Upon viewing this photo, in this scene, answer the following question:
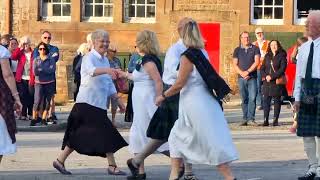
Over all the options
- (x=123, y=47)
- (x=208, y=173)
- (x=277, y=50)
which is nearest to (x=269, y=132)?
(x=277, y=50)

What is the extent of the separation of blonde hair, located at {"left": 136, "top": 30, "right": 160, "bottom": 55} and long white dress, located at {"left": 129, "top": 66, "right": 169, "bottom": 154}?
0.80 feet

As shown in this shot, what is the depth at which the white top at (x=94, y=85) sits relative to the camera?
1189 cm

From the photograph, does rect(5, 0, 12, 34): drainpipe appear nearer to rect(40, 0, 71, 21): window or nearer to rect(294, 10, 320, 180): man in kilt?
rect(40, 0, 71, 21): window

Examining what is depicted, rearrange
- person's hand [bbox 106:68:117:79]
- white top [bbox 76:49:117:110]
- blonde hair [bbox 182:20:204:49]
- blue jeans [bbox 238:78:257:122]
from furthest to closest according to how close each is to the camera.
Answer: blue jeans [bbox 238:78:257:122], white top [bbox 76:49:117:110], person's hand [bbox 106:68:117:79], blonde hair [bbox 182:20:204:49]

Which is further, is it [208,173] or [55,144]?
[55,144]

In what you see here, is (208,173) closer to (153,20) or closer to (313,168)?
(313,168)

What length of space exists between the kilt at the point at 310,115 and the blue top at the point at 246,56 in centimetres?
766

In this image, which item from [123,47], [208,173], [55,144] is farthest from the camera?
[123,47]

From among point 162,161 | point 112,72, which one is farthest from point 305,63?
point 162,161

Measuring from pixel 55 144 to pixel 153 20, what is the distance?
12.8m

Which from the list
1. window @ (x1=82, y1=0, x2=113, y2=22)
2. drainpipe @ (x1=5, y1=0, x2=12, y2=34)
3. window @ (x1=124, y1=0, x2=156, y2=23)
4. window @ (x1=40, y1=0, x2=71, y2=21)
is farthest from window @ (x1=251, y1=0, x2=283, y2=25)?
drainpipe @ (x1=5, y1=0, x2=12, y2=34)

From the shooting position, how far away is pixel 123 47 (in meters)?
27.9

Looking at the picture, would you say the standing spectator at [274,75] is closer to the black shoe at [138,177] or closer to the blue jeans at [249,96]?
the blue jeans at [249,96]

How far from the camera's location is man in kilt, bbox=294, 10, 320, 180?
11.3m
